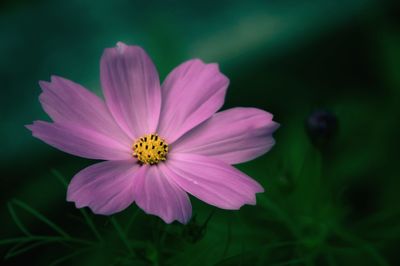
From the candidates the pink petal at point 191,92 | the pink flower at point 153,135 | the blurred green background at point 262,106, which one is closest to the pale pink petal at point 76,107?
the pink flower at point 153,135


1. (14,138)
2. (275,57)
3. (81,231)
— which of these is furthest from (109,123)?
(275,57)

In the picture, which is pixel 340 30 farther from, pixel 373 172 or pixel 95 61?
pixel 95 61

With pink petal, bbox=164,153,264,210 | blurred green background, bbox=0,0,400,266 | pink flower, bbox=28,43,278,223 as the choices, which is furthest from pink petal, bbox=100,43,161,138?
blurred green background, bbox=0,0,400,266

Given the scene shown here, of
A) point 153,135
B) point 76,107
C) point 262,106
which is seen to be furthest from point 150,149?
point 262,106

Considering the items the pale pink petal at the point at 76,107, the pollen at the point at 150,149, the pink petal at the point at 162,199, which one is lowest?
the pink petal at the point at 162,199

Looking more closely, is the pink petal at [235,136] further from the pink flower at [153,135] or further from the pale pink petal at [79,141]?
the pale pink petal at [79,141]

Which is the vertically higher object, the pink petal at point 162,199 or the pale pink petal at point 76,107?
the pale pink petal at point 76,107
